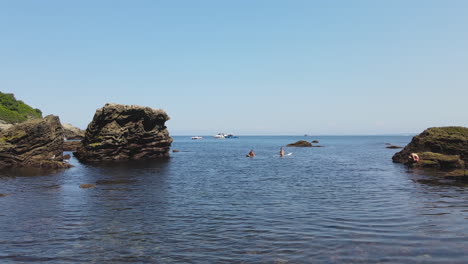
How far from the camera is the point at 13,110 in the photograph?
139625 millimetres

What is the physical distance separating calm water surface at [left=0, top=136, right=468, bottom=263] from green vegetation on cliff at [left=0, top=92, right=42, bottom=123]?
109 meters

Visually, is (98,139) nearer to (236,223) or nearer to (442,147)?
(236,223)

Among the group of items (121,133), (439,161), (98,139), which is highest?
(121,133)

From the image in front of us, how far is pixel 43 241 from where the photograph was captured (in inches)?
544

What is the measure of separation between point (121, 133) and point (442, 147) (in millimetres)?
49991

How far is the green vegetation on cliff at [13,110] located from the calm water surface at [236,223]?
109115 mm

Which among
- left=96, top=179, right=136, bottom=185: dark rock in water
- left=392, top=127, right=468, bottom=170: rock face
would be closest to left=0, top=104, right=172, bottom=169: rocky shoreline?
left=96, top=179, right=136, bottom=185: dark rock in water

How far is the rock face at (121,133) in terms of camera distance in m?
56.2

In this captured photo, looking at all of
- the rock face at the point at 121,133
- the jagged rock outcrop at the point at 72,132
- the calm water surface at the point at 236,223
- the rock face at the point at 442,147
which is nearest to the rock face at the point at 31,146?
the rock face at the point at 121,133

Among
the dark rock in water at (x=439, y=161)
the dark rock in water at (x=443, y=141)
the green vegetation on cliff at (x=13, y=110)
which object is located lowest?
the dark rock in water at (x=439, y=161)

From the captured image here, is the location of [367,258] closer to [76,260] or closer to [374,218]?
[374,218]

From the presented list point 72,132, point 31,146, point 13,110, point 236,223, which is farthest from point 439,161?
point 13,110

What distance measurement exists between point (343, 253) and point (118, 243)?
910cm

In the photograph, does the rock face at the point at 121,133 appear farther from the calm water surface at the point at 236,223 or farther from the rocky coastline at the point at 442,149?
the rocky coastline at the point at 442,149
